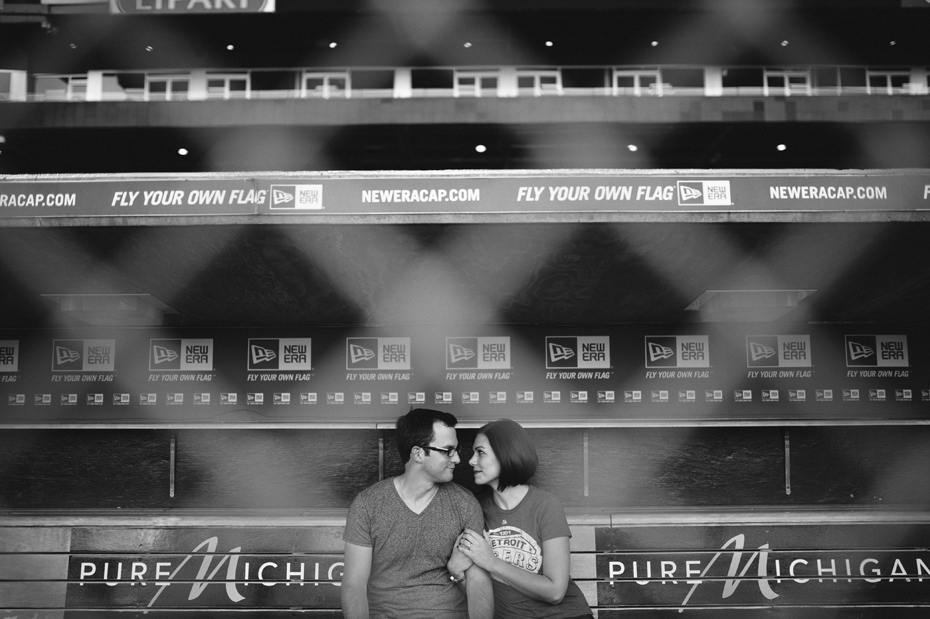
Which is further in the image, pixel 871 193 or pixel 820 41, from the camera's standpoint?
pixel 820 41

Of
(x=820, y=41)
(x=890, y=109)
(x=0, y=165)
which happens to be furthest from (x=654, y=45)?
(x=0, y=165)

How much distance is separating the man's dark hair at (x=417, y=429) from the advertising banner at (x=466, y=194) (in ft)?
2.74

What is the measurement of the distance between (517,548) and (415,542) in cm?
42

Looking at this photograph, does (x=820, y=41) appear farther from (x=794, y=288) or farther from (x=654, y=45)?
(x=794, y=288)

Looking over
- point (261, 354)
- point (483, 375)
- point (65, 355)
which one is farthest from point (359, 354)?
point (65, 355)

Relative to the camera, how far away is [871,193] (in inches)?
119

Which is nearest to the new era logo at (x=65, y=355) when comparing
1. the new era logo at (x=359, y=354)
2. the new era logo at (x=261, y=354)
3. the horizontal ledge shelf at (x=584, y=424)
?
the horizontal ledge shelf at (x=584, y=424)

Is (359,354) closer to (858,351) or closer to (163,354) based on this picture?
(163,354)

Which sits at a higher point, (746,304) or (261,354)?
(746,304)

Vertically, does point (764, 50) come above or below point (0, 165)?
above

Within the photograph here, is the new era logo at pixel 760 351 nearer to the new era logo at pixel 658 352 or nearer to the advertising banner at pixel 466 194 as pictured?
the new era logo at pixel 658 352

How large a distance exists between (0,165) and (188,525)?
590 inches

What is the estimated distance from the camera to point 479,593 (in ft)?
9.57

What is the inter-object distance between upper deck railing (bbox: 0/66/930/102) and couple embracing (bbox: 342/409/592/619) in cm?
1306
